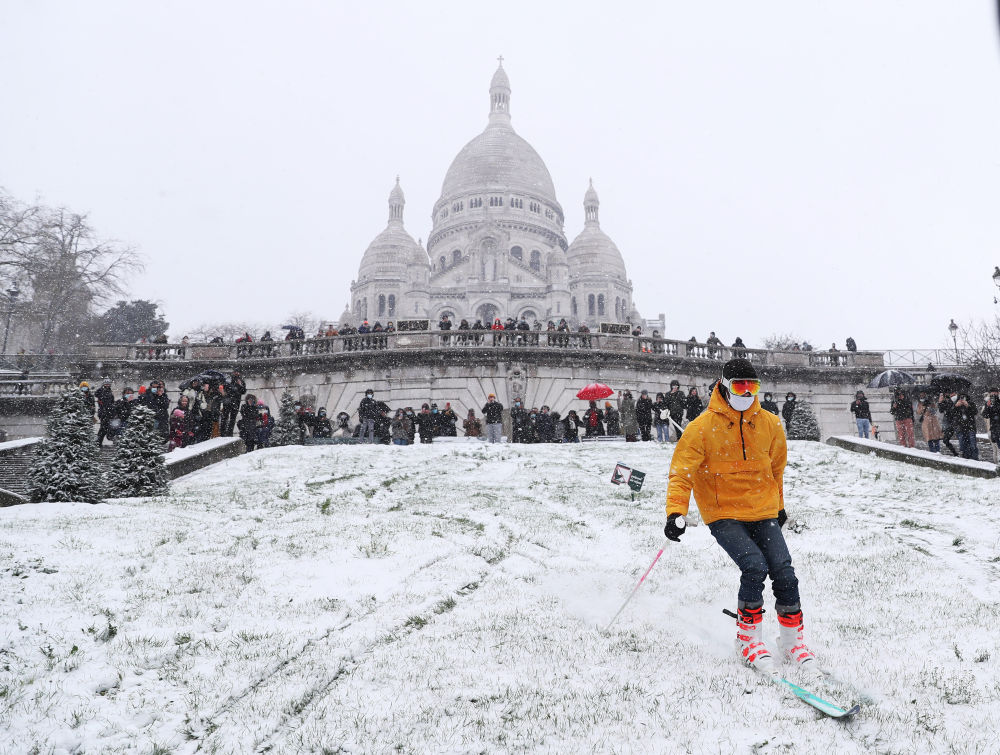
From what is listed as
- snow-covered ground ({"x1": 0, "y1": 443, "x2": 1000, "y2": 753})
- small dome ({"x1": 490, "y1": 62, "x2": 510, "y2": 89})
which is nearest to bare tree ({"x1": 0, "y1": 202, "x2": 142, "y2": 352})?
snow-covered ground ({"x1": 0, "y1": 443, "x2": 1000, "y2": 753})

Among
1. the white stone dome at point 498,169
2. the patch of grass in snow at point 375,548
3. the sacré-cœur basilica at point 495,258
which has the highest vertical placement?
the white stone dome at point 498,169

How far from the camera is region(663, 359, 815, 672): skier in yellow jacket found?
15.5 feet

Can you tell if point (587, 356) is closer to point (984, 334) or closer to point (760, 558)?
point (760, 558)

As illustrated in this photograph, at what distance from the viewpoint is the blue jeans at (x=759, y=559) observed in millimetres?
4691

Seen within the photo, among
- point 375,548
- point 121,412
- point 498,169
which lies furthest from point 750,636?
point 498,169

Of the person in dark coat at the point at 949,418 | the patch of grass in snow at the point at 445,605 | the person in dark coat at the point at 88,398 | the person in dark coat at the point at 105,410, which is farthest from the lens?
the person in dark coat at the point at 105,410

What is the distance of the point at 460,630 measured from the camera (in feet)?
17.2

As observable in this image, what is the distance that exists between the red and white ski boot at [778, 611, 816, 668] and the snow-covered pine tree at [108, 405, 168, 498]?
29.5 ft

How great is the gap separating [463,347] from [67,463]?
46.8 ft

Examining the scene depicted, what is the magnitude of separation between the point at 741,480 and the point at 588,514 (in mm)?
4918

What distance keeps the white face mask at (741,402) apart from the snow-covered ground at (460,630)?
1633 millimetres

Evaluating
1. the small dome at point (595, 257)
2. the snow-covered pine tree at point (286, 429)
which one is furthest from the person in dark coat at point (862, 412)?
the small dome at point (595, 257)

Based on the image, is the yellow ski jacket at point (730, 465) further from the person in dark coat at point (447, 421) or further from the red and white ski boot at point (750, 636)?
the person in dark coat at point (447, 421)

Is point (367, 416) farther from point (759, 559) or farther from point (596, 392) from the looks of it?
point (759, 559)
